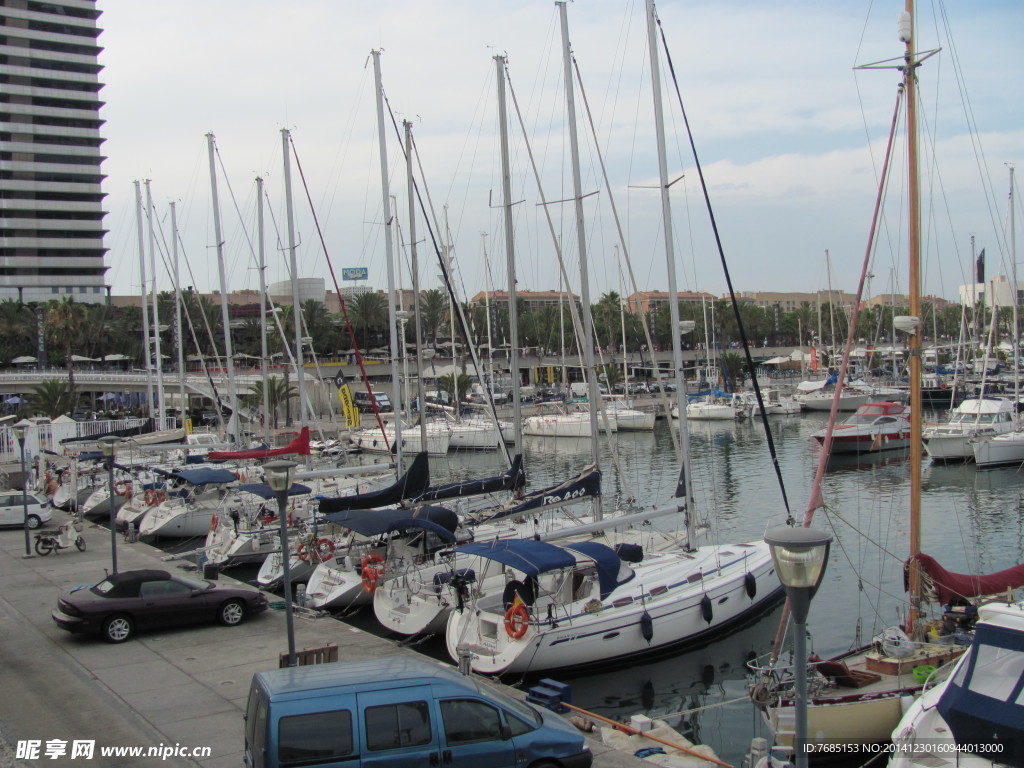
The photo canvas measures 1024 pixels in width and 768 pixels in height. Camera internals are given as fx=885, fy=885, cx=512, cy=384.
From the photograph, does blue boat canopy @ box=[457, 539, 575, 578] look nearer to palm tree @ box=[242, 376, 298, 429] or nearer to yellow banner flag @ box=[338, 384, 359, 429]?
yellow banner flag @ box=[338, 384, 359, 429]

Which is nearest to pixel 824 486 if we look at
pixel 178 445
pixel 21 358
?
pixel 178 445

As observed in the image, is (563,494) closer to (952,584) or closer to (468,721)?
(952,584)

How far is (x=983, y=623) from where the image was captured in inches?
401

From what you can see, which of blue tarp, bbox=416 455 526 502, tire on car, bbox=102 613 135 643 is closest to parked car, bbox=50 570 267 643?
tire on car, bbox=102 613 135 643

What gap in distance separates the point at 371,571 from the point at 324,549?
13.5 ft

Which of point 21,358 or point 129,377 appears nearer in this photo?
point 129,377

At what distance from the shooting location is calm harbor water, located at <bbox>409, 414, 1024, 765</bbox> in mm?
16594

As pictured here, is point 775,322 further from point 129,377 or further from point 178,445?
point 178,445

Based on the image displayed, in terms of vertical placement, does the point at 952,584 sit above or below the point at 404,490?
below

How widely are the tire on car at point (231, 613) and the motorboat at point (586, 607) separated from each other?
4.16m

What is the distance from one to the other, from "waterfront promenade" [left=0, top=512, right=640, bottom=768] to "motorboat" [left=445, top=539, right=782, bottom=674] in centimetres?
168

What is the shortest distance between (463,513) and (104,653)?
12848mm

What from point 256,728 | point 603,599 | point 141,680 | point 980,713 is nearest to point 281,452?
point 603,599

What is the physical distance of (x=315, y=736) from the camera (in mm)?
8453
